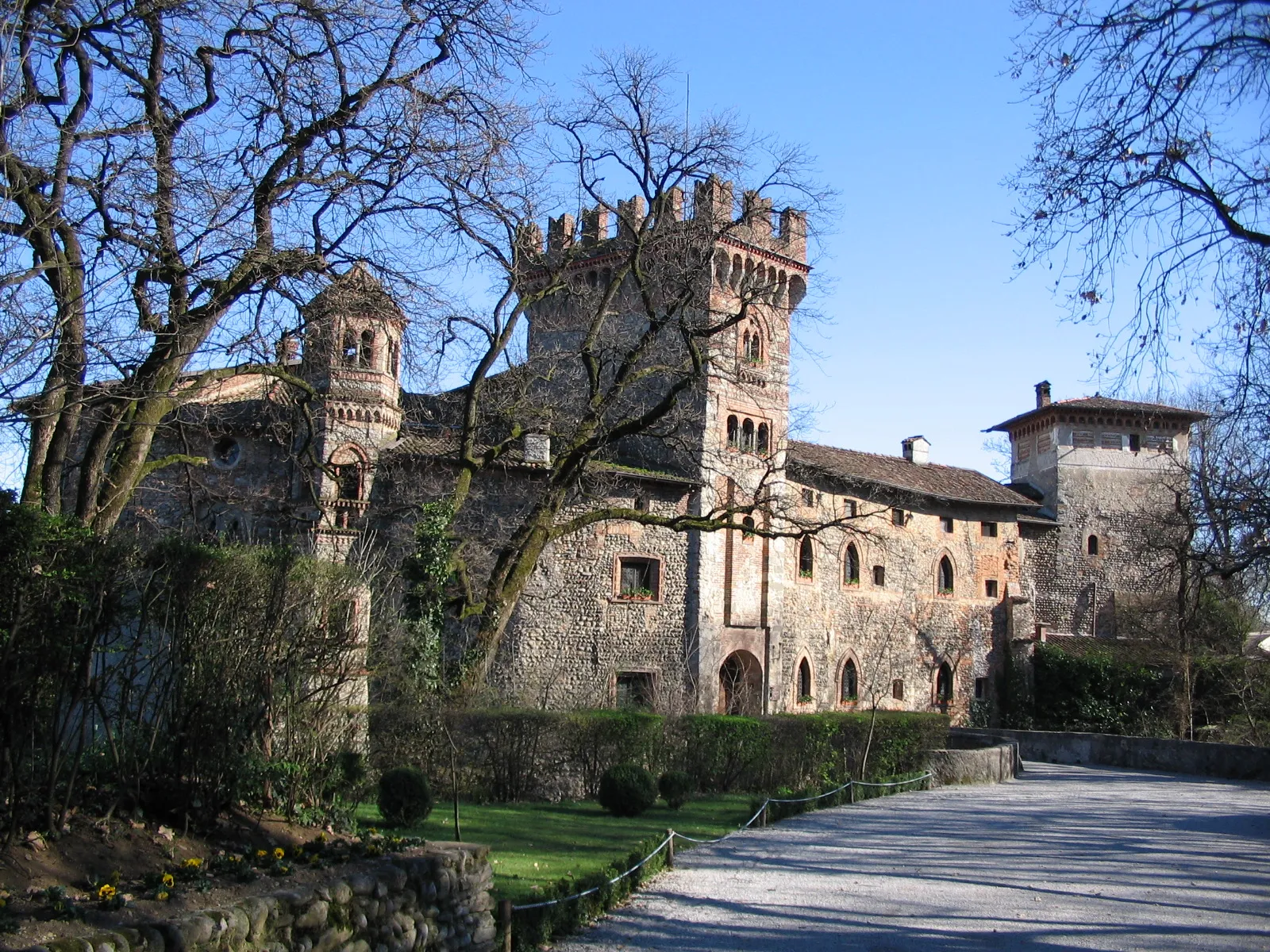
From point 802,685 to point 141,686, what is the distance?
2578 cm

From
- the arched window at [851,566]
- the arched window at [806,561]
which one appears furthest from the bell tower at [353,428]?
the arched window at [851,566]

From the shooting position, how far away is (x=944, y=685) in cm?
3716

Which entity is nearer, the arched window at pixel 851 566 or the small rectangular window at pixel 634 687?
the small rectangular window at pixel 634 687

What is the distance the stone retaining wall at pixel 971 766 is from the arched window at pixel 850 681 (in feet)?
31.3

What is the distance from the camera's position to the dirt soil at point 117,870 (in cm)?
571

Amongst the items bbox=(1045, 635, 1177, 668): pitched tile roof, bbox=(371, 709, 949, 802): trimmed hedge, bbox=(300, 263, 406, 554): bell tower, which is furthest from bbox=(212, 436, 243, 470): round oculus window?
bbox=(1045, 635, 1177, 668): pitched tile roof

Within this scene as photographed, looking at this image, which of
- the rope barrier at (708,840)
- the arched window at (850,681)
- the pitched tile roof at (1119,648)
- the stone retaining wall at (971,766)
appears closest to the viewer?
the rope barrier at (708,840)

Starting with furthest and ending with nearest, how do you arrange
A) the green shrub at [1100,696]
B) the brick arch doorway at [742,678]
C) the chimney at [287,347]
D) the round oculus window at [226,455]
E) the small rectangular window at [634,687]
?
the green shrub at [1100,696] < the brick arch doorway at [742,678] < the small rectangular window at [634,687] < the round oculus window at [226,455] < the chimney at [287,347]

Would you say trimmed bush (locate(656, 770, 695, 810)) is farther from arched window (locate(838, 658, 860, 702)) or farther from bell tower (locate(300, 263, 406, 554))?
arched window (locate(838, 658, 860, 702))

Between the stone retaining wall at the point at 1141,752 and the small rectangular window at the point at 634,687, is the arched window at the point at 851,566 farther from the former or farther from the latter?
the small rectangular window at the point at 634,687

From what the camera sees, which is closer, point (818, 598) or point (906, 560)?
point (818, 598)

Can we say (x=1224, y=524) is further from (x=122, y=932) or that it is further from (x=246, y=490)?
(x=246, y=490)

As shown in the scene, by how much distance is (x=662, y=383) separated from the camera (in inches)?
1147

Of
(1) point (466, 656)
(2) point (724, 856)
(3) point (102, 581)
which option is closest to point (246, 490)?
(1) point (466, 656)
